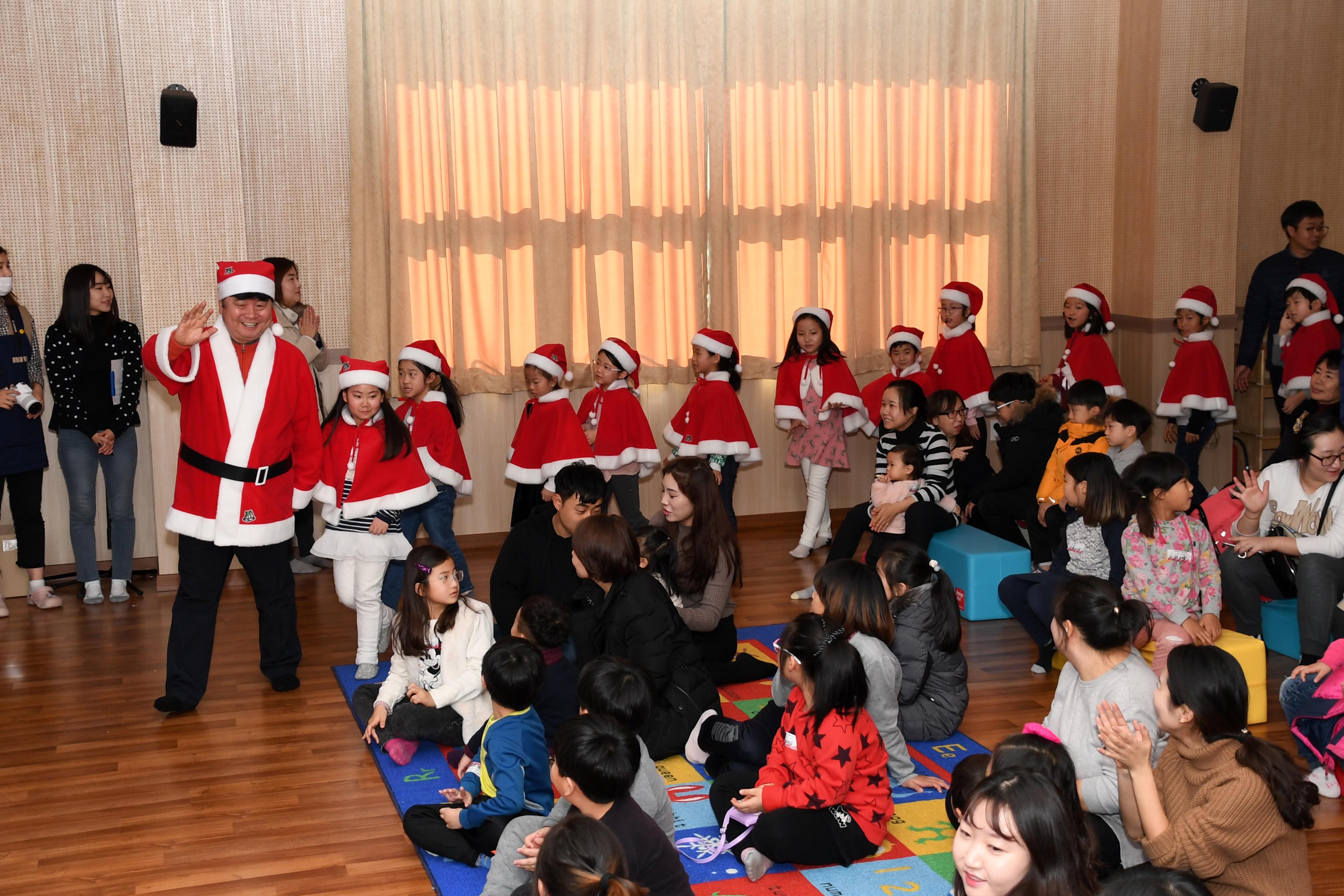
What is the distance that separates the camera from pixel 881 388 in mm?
6738

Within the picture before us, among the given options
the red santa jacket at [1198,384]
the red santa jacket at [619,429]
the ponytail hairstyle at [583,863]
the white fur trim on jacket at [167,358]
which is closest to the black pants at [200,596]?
the white fur trim on jacket at [167,358]

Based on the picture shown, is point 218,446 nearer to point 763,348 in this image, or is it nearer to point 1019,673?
point 1019,673

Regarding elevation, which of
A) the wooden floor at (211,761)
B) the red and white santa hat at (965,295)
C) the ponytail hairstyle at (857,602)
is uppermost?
the red and white santa hat at (965,295)

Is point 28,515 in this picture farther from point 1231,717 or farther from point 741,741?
point 1231,717

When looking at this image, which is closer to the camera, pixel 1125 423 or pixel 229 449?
pixel 229 449

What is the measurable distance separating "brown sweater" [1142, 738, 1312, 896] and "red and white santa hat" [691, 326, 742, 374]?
13.4 feet

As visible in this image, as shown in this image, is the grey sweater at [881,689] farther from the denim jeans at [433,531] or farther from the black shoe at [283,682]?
the black shoe at [283,682]

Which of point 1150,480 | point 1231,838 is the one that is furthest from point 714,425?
point 1231,838

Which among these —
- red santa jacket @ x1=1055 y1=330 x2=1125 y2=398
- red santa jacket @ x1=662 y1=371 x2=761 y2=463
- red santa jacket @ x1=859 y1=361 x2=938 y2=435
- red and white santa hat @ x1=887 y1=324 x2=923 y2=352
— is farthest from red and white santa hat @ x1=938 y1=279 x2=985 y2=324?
red santa jacket @ x1=662 y1=371 x2=761 y2=463

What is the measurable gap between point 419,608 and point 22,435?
107 inches

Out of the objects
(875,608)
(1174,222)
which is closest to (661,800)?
(875,608)

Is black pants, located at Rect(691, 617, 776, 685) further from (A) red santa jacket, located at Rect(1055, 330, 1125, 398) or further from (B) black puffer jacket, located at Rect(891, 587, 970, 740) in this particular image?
(A) red santa jacket, located at Rect(1055, 330, 1125, 398)

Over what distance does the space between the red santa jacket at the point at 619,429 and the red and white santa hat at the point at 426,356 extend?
0.86 metres

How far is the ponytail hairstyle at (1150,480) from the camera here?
4.21m
